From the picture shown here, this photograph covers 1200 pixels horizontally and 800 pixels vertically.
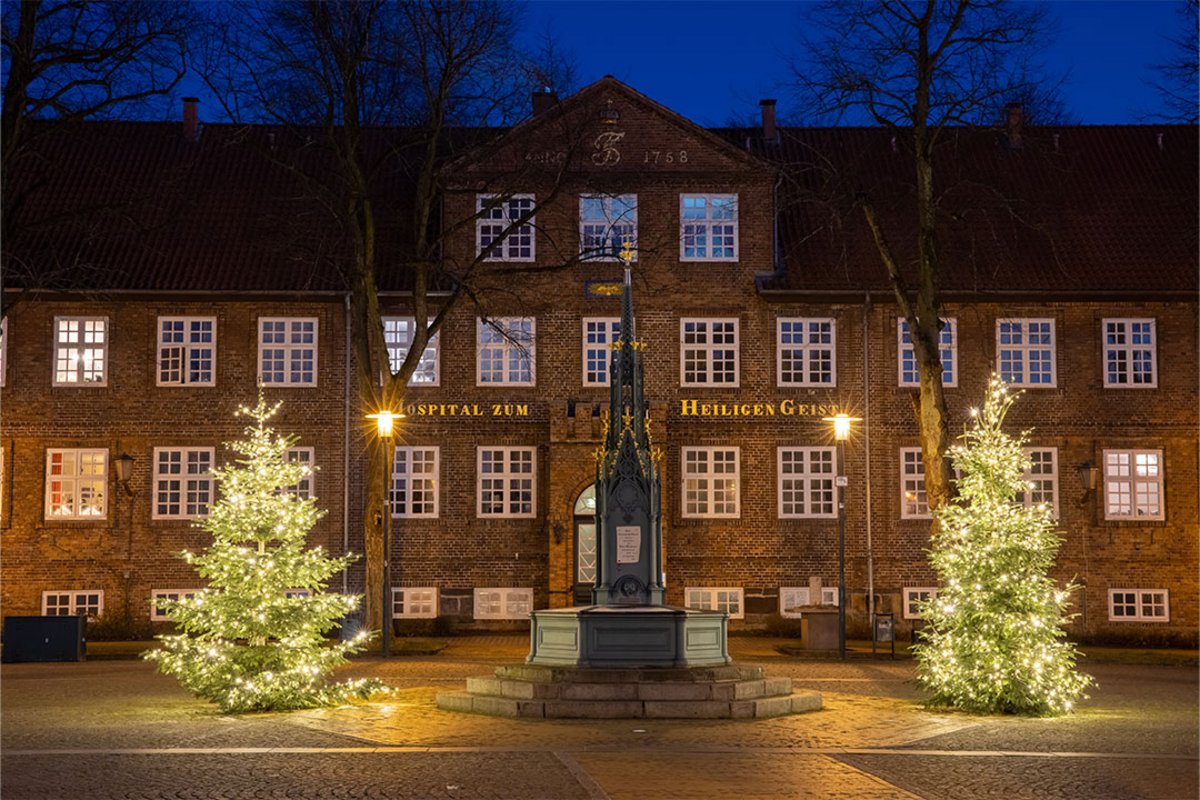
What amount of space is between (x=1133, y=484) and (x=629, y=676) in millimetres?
20014

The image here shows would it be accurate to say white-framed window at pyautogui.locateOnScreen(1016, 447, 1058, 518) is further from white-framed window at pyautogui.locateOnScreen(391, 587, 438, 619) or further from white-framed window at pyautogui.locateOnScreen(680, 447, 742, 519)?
white-framed window at pyautogui.locateOnScreen(391, 587, 438, 619)

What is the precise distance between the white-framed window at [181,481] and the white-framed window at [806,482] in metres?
12.9

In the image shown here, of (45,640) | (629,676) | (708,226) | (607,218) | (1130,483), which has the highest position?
(607,218)

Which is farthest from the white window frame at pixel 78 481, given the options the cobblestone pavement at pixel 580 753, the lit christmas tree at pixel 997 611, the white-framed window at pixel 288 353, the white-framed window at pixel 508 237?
the lit christmas tree at pixel 997 611

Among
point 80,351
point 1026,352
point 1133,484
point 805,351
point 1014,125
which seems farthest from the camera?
point 1014,125

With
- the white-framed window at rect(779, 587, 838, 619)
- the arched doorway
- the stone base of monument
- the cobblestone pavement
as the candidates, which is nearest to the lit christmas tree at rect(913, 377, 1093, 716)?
the cobblestone pavement

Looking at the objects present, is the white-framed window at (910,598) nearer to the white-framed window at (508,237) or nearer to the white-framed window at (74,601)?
the white-framed window at (508,237)

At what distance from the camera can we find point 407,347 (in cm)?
3469

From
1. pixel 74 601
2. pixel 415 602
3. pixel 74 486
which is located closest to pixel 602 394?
pixel 415 602

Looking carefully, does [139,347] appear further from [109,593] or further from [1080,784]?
[1080,784]

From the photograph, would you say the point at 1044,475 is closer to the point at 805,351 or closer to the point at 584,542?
the point at 805,351

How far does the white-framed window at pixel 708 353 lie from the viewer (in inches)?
1353

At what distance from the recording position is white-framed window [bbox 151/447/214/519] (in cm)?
3388

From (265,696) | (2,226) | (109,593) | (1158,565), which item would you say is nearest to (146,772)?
(265,696)
